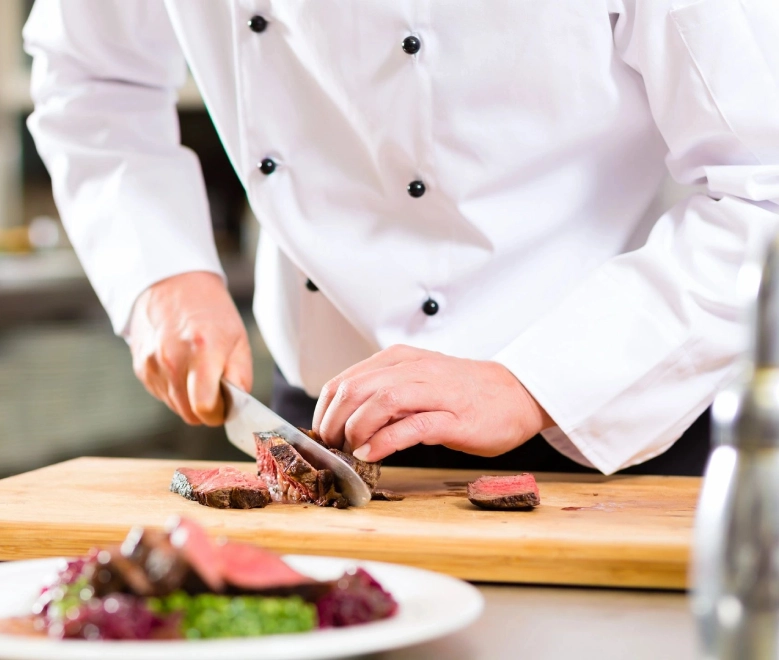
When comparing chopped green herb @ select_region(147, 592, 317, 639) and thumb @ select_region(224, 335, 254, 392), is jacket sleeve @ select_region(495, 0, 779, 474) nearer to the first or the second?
thumb @ select_region(224, 335, 254, 392)

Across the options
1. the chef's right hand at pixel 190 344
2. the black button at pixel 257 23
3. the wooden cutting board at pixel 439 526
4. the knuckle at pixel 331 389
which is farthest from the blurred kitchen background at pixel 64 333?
Result: the knuckle at pixel 331 389

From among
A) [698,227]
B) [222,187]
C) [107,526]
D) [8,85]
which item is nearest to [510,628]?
[107,526]

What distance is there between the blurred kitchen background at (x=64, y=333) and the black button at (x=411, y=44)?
111 inches

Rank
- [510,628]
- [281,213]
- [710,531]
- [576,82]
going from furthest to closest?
1. [281,213]
2. [576,82]
3. [510,628]
4. [710,531]

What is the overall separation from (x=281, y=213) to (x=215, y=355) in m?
0.26

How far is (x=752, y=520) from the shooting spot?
74 centimetres

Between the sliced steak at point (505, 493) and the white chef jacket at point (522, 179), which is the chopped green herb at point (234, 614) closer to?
the sliced steak at point (505, 493)

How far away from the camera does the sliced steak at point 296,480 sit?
1396 mm

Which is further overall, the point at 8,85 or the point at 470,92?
the point at 8,85

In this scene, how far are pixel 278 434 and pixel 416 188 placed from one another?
1.39 ft

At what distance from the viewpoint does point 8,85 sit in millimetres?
5891

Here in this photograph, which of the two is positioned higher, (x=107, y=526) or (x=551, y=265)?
(x=551, y=265)

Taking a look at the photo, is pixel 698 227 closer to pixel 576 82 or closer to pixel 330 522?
pixel 576 82

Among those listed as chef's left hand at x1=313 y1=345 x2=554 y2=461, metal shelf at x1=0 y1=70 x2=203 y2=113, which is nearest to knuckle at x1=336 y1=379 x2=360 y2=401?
chef's left hand at x1=313 y1=345 x2=554 y2=461
